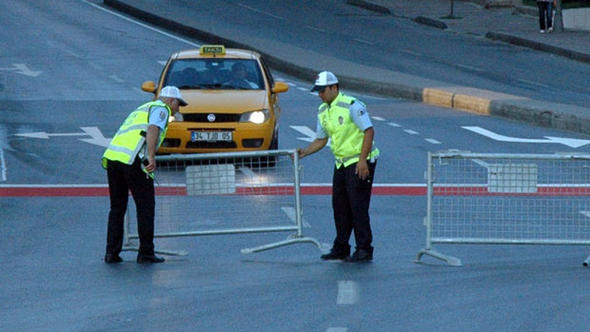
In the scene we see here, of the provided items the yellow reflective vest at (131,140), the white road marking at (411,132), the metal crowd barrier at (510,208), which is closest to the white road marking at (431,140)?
the white road marking at (411,132)

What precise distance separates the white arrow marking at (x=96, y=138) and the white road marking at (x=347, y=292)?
36.3 feet

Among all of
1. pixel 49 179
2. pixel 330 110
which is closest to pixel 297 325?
pixel 330 110

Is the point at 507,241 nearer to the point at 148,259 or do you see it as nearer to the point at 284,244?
the point at 284,244

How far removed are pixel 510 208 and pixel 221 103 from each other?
6.90m

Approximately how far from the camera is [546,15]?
48.1 metres

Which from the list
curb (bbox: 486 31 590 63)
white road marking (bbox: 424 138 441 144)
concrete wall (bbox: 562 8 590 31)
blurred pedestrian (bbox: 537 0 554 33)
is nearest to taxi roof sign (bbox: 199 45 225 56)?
white road marking (bbox: 424 138 441 144)

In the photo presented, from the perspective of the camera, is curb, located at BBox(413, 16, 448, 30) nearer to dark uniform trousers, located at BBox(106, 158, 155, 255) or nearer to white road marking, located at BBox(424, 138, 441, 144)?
white road marking, located at BBox(424, 138, 441, 144)

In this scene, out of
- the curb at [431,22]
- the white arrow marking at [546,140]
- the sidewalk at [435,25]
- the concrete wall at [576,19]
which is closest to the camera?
the white arrow marking at [546,140]

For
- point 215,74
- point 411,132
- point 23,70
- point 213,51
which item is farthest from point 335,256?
point 23,70

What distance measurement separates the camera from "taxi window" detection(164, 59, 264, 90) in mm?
21688

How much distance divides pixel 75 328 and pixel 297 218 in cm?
397

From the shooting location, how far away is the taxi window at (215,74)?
2169cm

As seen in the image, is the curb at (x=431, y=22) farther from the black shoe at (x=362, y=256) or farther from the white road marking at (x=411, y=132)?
the black shoe at (x=362, y=256)

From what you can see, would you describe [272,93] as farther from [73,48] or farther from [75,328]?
[73,48]
